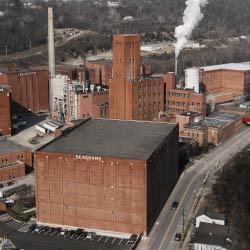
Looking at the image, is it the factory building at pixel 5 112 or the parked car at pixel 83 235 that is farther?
the factory building at pixel 5 112

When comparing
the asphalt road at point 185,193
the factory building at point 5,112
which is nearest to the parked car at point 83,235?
the asphalt road at point 185,193

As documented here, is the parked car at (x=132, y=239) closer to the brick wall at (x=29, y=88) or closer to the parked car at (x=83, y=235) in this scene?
the parked car at (x=83, y=235)

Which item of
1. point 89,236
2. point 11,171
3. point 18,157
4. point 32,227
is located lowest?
point 89,236

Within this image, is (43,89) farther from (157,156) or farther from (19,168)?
(157,156)

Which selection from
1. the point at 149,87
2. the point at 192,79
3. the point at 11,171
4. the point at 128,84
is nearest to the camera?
the point at 11,171

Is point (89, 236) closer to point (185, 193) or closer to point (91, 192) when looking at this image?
point (91, 192)

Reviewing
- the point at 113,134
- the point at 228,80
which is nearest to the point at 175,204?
the point at 113,134

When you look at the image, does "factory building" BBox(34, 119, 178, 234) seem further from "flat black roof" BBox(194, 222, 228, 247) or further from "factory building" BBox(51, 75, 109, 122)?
"factory building" BBox(51, 75, 109, 122)
